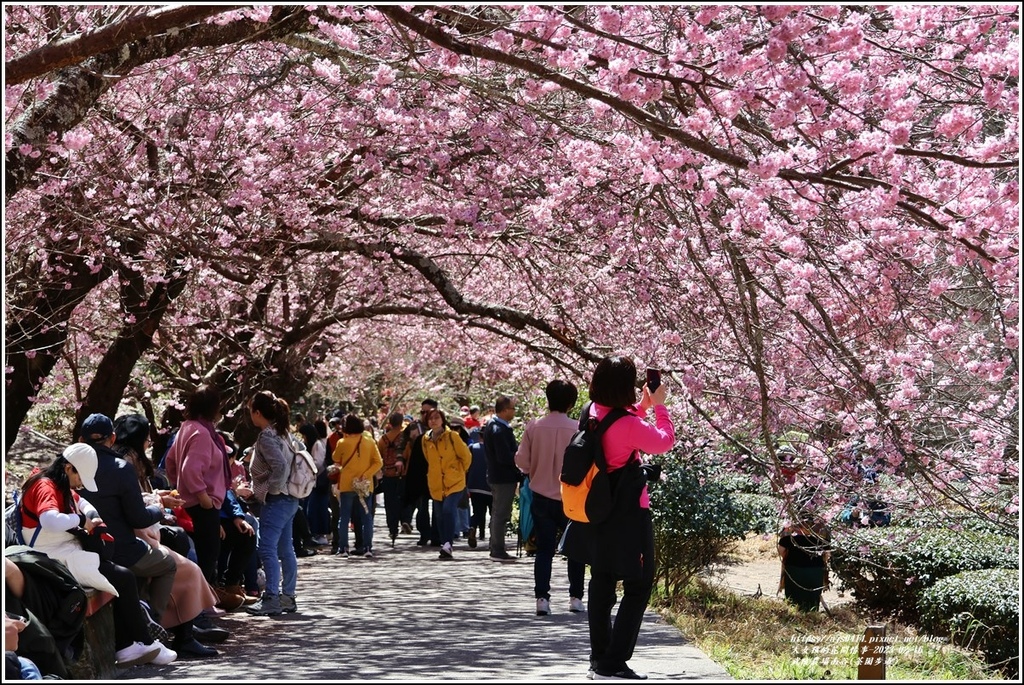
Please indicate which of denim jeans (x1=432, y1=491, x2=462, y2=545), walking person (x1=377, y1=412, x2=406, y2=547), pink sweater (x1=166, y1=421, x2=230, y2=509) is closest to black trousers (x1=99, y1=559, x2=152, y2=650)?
pink sweater (x1=166, y1=421, x2=230, y2=509)

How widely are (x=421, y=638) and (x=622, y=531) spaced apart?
98.4 inches

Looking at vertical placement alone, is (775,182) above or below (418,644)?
above

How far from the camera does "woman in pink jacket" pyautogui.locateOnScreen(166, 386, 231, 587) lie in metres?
7.89

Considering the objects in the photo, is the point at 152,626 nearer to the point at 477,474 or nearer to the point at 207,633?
the point at 207,633

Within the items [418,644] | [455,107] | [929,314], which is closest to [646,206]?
[455,107]

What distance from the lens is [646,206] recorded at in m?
9.39

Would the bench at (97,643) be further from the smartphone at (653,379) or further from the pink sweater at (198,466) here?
the smartphone at (653,379)

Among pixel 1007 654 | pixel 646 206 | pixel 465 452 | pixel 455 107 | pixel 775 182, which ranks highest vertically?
pixel 455 107

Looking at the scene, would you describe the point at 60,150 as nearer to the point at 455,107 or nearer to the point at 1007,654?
the point at 455,107

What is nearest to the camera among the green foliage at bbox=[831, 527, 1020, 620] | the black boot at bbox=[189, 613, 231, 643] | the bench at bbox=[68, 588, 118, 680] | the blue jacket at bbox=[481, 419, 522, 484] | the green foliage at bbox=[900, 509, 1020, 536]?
the bench at bbox=[68, 588, 118, 680]

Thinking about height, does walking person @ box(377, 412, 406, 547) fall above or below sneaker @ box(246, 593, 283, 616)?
above

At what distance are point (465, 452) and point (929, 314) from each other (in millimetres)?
5854

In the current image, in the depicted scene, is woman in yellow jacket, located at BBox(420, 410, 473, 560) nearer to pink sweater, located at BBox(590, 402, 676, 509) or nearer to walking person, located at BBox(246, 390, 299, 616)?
walking person, located at BBox(246, 390, 299, 616)

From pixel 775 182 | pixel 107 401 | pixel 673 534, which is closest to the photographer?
pixel 775 182
